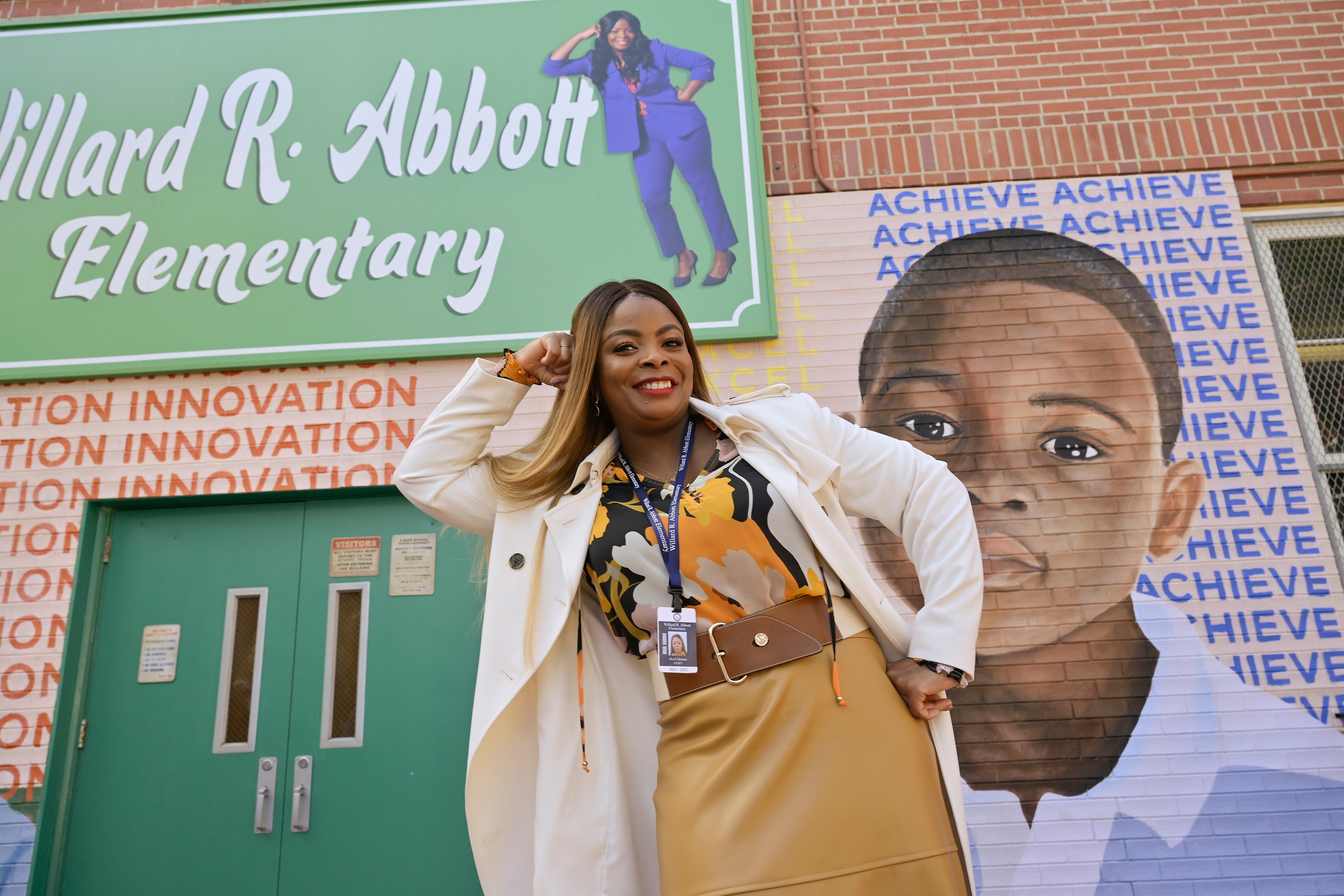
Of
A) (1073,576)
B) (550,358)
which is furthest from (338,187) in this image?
(1073,576)

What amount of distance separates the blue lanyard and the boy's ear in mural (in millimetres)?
2269

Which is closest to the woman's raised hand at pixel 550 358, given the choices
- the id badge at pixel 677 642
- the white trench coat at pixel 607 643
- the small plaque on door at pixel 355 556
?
the white trench coat at pixel 607 643

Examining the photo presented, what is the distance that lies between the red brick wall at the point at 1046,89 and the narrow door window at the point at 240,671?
3.40m

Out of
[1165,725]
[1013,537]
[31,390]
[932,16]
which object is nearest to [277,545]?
[31,390]

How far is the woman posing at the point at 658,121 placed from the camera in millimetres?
4520

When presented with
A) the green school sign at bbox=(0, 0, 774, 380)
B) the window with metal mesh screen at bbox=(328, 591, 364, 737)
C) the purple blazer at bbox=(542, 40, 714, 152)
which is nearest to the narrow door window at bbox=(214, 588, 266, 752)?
the window with metal mesh screen at bbox=(328, 591, 364, 737)

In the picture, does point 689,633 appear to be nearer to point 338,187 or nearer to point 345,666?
point 345,666

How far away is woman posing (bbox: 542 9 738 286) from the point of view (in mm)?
4520

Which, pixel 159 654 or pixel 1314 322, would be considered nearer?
pixel 159 654

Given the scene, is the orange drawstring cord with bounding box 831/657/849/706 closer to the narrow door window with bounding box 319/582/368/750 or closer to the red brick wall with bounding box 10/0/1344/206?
the narrow door window with bounding box 319/582/368/750

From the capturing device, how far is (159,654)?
162 inches

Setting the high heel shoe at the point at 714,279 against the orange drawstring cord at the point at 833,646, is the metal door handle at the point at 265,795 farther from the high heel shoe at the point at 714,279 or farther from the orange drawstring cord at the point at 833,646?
the orange drawstring cord at the point at 833,646

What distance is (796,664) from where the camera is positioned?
1.78 meters

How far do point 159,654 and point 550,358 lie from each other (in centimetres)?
303
